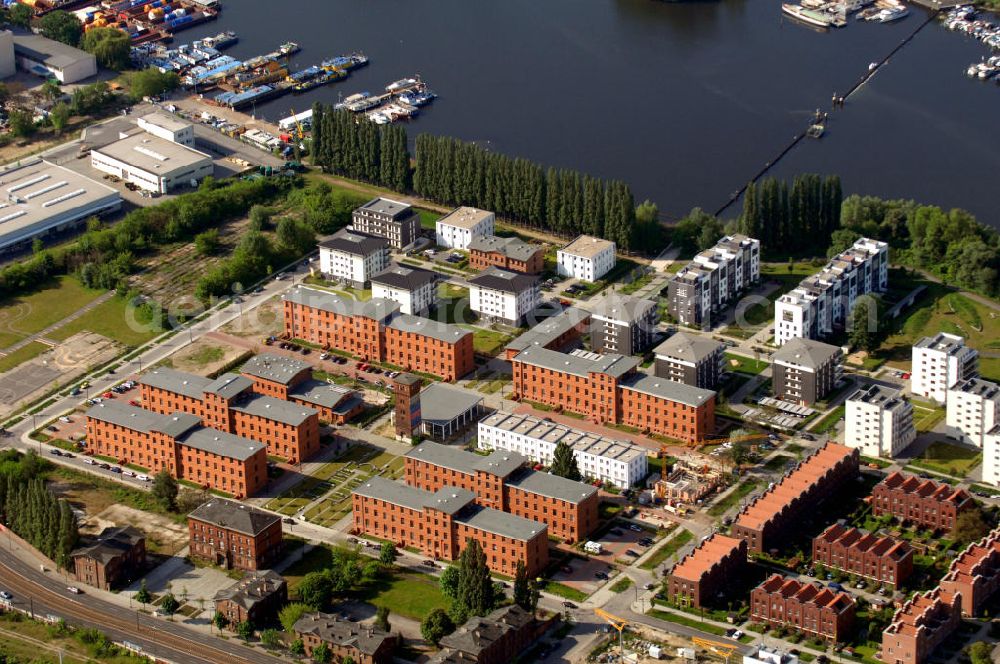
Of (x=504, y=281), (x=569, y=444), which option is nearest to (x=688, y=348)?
(x=569, y=444)

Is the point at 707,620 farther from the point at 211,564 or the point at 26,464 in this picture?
the point at 26,464

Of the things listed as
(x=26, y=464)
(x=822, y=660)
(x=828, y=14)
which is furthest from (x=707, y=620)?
(x=828, y=14)

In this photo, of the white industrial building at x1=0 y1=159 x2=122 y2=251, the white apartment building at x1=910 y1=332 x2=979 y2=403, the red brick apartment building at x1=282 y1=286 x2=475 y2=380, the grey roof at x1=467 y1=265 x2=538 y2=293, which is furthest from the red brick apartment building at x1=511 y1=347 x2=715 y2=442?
the white industrial building at x1=0 y1=159 x2=122 y2=251

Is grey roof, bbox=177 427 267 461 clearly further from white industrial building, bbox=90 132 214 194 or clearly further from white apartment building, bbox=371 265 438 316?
white industrial building, bbox=90 132 214 194

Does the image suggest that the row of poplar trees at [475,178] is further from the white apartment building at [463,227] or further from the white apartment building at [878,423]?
the white apartment building at [878,423]

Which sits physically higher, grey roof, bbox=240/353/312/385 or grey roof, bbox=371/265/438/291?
grey roof, bbox=371/265/438/291

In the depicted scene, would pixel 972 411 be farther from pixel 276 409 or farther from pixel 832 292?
pixel 276 409

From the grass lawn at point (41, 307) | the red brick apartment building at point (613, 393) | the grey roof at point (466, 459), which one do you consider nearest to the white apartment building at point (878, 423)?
the red brick apartment building at point (613, 393)
